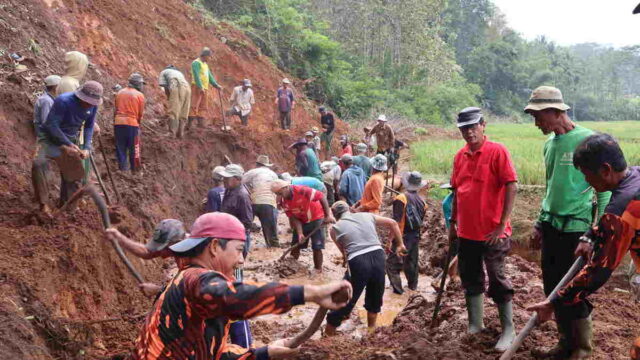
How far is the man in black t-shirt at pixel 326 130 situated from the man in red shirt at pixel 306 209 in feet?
28.8

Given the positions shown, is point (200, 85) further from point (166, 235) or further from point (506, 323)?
point (506, 323)

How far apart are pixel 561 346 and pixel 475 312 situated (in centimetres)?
79

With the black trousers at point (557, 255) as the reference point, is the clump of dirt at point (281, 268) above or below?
below

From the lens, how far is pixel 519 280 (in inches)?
288

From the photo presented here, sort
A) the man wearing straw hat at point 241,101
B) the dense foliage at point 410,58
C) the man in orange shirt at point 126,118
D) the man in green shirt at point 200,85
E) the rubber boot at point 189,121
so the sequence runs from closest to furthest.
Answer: the man in orange shirt at point 126,118 < the man in green shirt at point 200,85 < the rubber boot at point 189,121 < the man wearing straw hat at point 241,101 < the dense foliage at point 410,58

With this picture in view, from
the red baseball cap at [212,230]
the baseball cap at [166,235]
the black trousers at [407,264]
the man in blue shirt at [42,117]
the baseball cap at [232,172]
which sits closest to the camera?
the red baseball cap at [212,230]

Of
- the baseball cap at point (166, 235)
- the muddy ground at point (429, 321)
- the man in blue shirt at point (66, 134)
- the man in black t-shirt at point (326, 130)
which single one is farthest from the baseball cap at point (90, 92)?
the man in black t-shirt at point (326, 130)

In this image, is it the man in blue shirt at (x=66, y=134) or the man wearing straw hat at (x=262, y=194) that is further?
the man wearing straw hat at (x=262, y=194)

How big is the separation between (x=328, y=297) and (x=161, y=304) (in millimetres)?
845

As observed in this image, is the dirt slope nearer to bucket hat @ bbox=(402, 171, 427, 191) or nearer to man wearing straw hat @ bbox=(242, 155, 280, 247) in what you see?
man wearing straw hat @ bbox=(242, 155, 280, 247)

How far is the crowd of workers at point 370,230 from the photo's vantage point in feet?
8.72

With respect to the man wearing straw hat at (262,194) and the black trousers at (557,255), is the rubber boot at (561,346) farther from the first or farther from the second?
the man wearing straw hat at (262,194)

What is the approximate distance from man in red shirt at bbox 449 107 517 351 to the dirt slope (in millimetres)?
3204

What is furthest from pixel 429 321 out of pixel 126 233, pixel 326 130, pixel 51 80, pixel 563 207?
pixel 326 130
